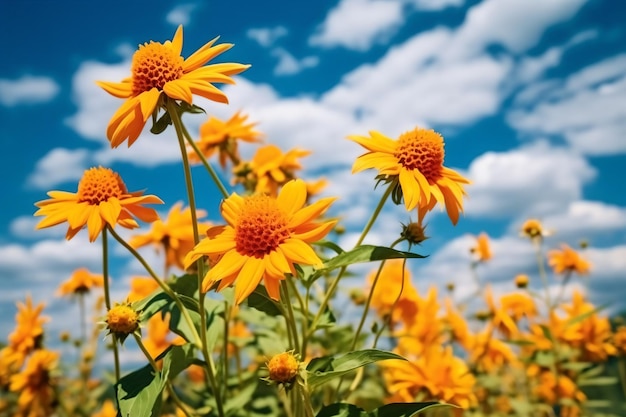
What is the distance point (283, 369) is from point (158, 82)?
66 centimetres

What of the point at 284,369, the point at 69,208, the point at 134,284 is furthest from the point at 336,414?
the point at 134,284

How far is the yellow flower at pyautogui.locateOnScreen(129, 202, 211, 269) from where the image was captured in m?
2.24

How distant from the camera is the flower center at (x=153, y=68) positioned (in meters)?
1.26

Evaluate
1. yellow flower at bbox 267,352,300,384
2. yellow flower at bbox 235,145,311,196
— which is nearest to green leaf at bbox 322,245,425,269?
yellow flower at bbox 267,352,300,384

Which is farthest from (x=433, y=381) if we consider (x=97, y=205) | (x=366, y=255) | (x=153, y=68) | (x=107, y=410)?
(x=107, y=410)

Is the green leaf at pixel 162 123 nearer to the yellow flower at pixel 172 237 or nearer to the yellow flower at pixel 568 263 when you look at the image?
the yellow flower at pixel 172 237

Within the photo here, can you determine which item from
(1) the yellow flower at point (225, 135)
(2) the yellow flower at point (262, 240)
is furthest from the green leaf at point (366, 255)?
(1) the yellow flower at point (225, 135)

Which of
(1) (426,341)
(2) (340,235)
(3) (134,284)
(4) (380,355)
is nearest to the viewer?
(4) (380,355)

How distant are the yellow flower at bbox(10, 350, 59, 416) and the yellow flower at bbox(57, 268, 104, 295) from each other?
15.7 inches

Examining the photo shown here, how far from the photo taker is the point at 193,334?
4.27ft

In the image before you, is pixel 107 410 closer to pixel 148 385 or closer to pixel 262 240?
pixel 148 385

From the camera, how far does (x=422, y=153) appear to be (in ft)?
4.50

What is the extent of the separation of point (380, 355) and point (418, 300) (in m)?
1.65

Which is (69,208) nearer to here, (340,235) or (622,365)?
(340,235)
